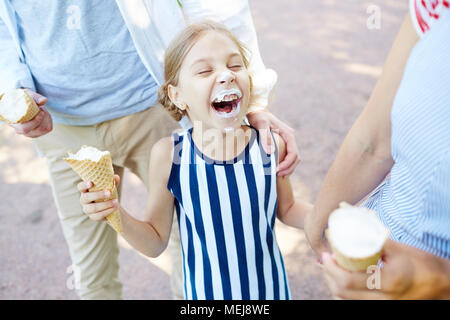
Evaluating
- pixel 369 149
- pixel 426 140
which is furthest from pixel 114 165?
pixel 426 140

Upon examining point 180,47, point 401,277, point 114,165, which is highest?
point 180,47

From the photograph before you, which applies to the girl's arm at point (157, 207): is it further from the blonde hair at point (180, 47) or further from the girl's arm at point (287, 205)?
the girl's arm at point (287, 205)

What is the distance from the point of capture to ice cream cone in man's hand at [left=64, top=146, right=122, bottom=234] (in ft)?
4.88

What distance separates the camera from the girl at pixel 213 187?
5.54 ft

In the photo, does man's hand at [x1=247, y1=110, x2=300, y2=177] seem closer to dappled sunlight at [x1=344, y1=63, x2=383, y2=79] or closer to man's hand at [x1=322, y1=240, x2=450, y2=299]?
man's hand at [x1=322, y1=240, x2=450, y2=299]

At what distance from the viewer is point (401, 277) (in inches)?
41.2

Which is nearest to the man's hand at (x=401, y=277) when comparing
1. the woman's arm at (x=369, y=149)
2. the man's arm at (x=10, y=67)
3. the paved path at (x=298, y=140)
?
the woman's arm at (x=369, y=149)

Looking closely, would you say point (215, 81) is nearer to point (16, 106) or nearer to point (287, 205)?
point (287, 205)

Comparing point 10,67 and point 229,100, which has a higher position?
point 10,67

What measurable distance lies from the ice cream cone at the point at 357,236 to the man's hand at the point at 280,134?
0.73m

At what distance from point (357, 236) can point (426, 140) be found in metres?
0.27

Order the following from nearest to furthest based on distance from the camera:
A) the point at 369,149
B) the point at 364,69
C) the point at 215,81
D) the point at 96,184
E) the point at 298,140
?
the point at 369,149 → the point at 96,184 → the point at 215,81 → the point at 298,140 → the point at 364,69

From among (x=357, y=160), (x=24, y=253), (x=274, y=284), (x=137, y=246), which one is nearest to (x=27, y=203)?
(x=24, y=253)

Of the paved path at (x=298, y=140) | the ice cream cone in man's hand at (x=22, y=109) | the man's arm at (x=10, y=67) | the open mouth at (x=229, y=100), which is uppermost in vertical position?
the man's arm at (x=10, y=67)
